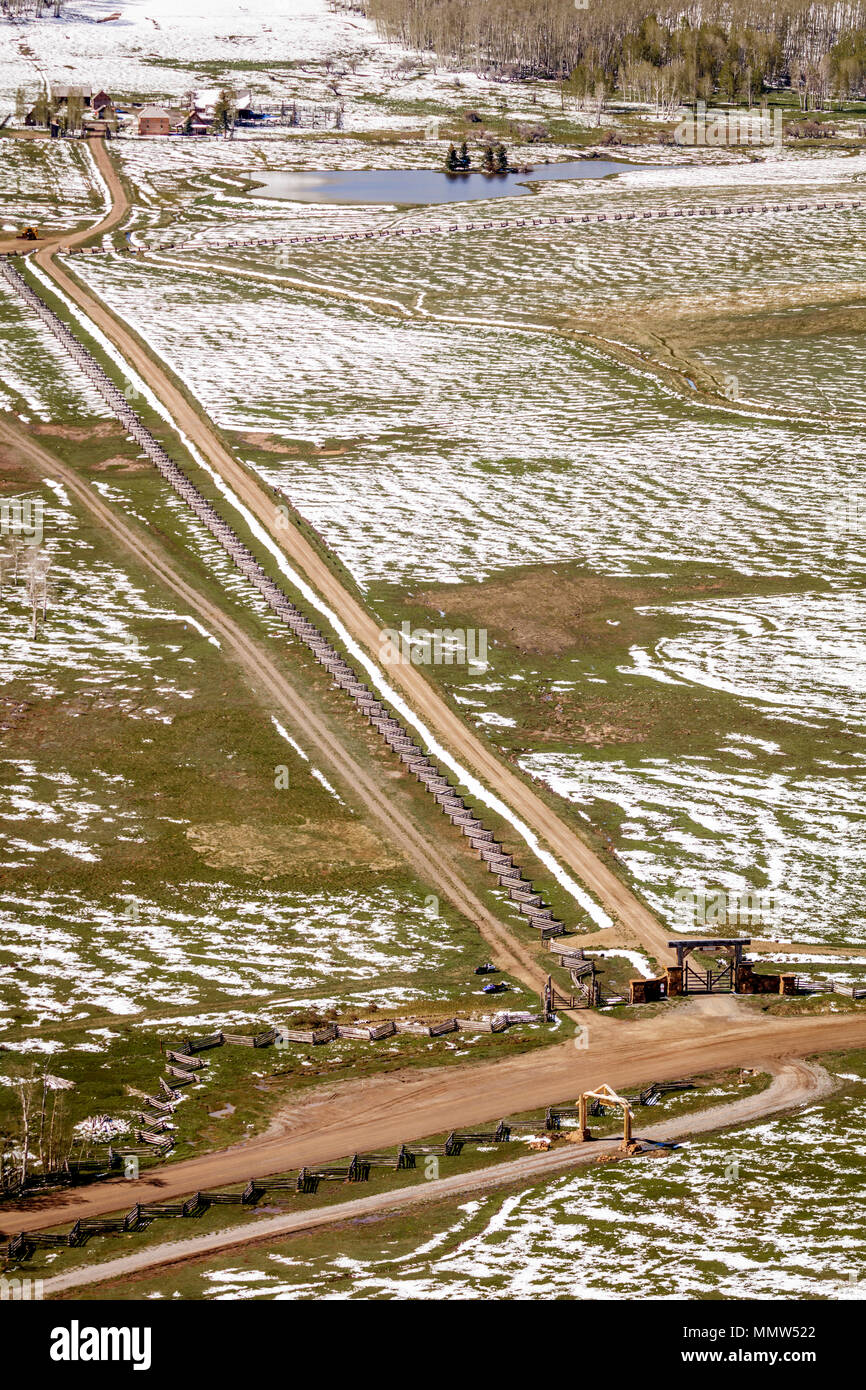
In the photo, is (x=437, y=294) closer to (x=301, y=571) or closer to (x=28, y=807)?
(x=301, y=571)

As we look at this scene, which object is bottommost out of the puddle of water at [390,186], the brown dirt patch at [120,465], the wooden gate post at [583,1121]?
the wooden gate post at [583,1121]

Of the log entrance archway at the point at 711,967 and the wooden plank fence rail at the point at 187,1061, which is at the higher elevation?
the log entrance archway at the point at 711,967

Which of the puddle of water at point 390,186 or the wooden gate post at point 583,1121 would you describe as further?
the puddle of water at point 390,186

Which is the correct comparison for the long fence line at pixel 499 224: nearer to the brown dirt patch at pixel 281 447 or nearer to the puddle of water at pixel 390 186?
the puddle of water at pixel 390 186

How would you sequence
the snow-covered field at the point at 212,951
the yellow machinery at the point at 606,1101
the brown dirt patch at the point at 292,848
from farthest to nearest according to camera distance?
the brown dirt patch at the point at 292,848 < the snow-covered field at the point at 212,951 < the yellow machinery at the point at 606,1101

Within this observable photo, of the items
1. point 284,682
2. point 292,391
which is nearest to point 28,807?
point 284,682

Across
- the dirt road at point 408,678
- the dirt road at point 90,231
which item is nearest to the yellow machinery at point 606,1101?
the dirt road at point 408,678
